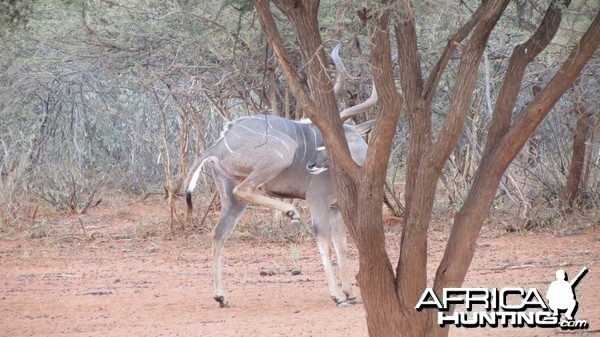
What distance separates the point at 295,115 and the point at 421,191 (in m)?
7.04

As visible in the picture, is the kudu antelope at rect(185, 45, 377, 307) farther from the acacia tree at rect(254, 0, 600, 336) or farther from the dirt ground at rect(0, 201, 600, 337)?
the acacia tree at rect(254, 0, 600, 336)

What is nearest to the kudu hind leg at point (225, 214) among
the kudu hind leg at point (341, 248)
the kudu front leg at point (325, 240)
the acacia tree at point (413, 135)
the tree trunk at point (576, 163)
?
the kudu front leg at point (325, 240)

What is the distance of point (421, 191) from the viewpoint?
16.2 ft

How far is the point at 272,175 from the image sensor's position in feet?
27.8

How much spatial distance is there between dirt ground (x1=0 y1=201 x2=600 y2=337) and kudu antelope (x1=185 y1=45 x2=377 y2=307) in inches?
21.8

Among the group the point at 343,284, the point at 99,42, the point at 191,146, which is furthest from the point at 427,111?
the point at 191,146

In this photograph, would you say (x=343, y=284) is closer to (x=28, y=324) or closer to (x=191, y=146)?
(x=28, y=324)

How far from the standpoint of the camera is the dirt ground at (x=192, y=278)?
7305mm

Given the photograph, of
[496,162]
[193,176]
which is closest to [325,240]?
[193,176]

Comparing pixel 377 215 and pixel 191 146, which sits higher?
pixel 191 146

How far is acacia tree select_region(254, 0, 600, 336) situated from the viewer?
4.86m

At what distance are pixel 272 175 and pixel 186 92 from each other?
275cm

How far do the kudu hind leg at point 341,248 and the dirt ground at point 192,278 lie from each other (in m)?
0.22

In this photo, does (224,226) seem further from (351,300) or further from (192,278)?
(192,278)
